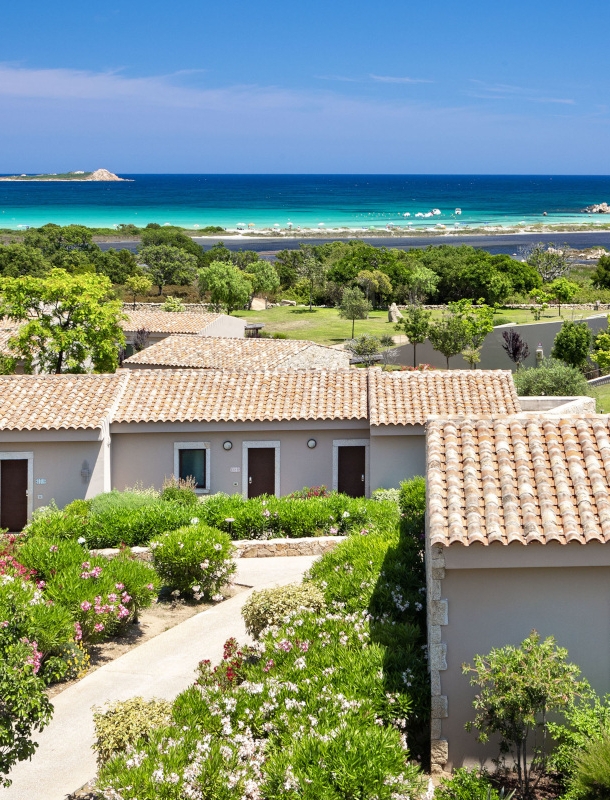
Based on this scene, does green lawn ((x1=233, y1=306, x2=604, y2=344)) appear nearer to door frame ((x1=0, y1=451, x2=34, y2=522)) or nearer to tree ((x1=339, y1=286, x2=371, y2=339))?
tree ((x1=339, y1=286, x2=371, y2=339))

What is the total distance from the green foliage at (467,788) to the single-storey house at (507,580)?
→ 701 millimetres

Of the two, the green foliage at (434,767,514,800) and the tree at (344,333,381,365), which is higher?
the tree at (344,333,381,365)

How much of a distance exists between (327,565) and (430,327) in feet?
112

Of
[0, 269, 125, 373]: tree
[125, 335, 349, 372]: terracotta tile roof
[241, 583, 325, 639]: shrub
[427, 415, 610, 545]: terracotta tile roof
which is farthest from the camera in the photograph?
[125, 335, 349, 372]: terracotta tile roof

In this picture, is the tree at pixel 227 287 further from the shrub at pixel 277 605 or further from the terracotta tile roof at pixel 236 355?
the shrub at pixel 277 605

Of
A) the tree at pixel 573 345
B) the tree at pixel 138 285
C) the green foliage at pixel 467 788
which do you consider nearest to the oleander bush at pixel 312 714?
the green foliage at pixel 467 788

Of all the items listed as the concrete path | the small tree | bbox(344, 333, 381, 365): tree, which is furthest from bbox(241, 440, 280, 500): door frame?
bbox(344, 333, 381, 365): tree

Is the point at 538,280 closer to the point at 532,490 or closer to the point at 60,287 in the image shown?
the point at 60,287

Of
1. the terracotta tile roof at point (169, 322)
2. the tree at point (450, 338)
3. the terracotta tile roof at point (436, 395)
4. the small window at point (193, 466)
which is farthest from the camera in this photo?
the terracotta tile roof at point (169, 322)

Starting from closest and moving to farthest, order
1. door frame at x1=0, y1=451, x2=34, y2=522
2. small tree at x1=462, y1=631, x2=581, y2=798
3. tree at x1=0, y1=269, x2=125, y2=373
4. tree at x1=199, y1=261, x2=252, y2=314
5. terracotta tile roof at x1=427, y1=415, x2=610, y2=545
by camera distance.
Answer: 1. small tree at x1=462, y1=631, x2=581, y2=798
2. terracotta tile roof at x1=427, y1=415, x2=610, y2=545
3. door frame at x1=0, y1=451, x2=34, y2=522
4. tree at x1=0, y1=269, x2=125, y2=373
5. tree at x1=199, y1=261, x2=252, y2=314

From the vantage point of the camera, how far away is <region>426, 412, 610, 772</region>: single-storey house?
10.4 m

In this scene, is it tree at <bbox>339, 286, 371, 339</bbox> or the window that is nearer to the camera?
the window

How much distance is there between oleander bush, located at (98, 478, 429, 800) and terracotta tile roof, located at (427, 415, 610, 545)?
197 centimetres

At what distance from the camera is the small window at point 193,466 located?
25078 mm
